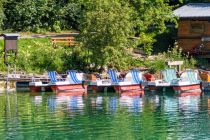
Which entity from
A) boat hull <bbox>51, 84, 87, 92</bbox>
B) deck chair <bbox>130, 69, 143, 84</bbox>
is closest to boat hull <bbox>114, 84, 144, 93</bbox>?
deck chair <bbox>130, 69, 143, 84</bbox>

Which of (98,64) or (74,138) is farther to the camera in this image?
(98,64)

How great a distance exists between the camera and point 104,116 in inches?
1651

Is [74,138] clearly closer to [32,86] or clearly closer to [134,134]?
[134,134]

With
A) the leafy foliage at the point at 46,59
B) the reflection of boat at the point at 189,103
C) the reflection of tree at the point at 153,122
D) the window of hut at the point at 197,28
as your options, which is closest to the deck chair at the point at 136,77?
the reflection of boat at the point at 189,103

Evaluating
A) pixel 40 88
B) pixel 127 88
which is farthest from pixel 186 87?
pixel 40 88

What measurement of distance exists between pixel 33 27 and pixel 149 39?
1155 centimetres

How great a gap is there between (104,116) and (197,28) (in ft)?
98.7

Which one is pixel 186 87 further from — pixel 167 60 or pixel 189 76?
pixel 167 60

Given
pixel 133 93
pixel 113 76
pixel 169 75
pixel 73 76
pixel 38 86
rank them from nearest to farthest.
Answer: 1. pixel 133 93
2. pixel 38 86
3. pixel 73 76
4. pixel 113 76
5. pixel 169 75

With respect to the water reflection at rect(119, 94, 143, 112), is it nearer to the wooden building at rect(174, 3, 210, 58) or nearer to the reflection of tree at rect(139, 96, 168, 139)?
the reflection of tree at rect(139, 96, 168, 139)

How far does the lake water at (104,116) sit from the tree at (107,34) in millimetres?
5841

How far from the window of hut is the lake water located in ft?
51.3

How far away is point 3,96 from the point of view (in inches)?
2114

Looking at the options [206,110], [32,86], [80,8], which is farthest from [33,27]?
[206,110]
